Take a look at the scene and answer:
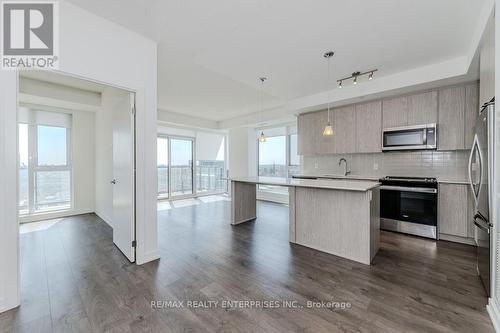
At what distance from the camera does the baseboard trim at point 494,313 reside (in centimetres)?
152

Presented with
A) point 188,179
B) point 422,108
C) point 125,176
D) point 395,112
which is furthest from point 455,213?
point 188,179

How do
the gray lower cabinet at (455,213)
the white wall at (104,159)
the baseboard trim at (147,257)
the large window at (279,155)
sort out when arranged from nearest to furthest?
1. the baseboard trim at (147,257)
2. the gray lower cabinet at (455,213)
3. the white wall at (104,159)
4. the large window at (279,155)

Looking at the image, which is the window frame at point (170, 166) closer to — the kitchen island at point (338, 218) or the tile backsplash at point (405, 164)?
the tile backsplash at point (405, 164)

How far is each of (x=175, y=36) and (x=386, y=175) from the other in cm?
436

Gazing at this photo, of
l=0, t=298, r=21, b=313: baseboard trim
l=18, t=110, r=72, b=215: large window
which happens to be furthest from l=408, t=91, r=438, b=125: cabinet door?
l=18, t=110, r=72, b=215: large window

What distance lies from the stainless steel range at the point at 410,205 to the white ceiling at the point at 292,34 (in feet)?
6.07

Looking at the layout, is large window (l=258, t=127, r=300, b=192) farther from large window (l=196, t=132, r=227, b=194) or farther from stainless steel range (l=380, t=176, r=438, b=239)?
stainless steel range (l=380, t=176, r=438, b=239)

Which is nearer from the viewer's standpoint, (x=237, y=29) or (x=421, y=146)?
(x=237, y=29)

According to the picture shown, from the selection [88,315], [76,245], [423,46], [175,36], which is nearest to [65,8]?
[175,36]

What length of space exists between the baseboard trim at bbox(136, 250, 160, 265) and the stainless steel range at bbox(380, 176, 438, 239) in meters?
3.77

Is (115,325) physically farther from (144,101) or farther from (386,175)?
(386,175)

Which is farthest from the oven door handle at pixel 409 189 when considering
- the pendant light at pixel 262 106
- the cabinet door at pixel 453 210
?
the pendant light at pixel 262 106

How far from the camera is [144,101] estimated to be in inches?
102

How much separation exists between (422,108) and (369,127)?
838 millimetres
